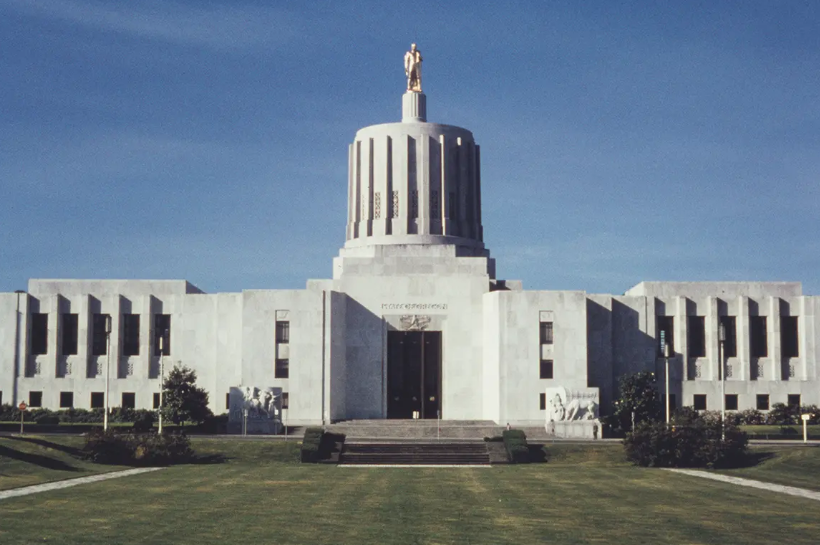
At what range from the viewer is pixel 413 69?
73812 millimetres

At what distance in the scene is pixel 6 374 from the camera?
232ft

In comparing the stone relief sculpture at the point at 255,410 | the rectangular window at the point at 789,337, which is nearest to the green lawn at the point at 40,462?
the stone relief sculpture at the point at 255,410

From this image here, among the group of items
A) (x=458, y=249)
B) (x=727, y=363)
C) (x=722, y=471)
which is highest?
(x=458, y=249)

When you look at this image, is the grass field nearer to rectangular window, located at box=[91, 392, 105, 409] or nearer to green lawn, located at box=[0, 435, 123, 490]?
green lawn, located at box=[0, 435, 123, 490]

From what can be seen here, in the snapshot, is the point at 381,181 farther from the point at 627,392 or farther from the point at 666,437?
the point at 666,437

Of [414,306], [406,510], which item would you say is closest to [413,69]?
[414,306]

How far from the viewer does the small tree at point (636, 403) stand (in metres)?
63.8

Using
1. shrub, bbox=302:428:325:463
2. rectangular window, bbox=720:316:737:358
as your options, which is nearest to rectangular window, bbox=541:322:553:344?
rectangular window, bbox=720:316:737:358

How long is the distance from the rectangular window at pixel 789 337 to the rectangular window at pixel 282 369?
3089 cm

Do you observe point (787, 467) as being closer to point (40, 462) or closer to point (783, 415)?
point (783, 415)

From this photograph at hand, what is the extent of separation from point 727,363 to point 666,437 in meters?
23.1

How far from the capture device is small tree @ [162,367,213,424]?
64.0 metres

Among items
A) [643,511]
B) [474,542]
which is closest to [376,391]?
[643,511]

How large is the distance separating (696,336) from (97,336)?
37862mm
